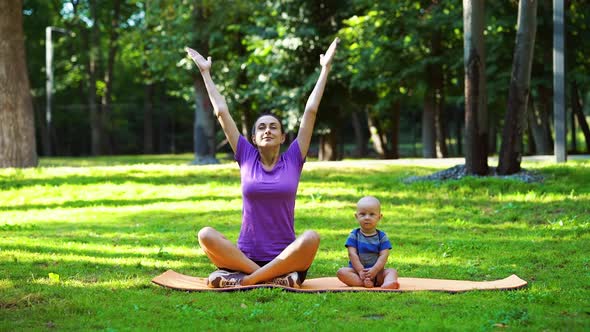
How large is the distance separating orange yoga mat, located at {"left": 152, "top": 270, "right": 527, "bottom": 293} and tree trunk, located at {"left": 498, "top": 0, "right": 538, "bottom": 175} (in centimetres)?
864

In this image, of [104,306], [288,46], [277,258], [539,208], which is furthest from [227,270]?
[288,46]

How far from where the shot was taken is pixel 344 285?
28.0 feet

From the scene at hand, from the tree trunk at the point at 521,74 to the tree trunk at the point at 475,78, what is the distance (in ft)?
1.64

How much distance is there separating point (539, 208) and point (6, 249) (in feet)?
28.2

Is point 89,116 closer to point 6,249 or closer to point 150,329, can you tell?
point 6,249

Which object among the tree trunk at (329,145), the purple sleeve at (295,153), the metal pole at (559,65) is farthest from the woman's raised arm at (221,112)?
the tree trunk at (329,145)

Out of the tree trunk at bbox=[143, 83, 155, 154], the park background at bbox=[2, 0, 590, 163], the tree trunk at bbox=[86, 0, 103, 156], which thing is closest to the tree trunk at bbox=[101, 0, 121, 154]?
the tree trunk at bbox=[86, 0, 103, 156]

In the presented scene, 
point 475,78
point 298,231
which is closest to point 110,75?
point 475,78

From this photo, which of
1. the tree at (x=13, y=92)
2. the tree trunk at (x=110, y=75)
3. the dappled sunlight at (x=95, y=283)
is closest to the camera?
the dappled sunlight at (x=95, y=283)

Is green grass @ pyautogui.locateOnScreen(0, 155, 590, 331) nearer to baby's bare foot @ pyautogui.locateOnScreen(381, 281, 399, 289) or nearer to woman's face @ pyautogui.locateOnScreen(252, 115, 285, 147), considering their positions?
baby's bare foot @ pyautogui.locateOnScreen(381, 281, 399, 289)

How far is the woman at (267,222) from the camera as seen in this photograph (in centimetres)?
831

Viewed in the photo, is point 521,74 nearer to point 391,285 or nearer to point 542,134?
point 391,285

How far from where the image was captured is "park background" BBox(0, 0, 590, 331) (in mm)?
7348

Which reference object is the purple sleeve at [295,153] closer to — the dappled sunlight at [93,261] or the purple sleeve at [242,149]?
the purple sleeve at [242,149]
